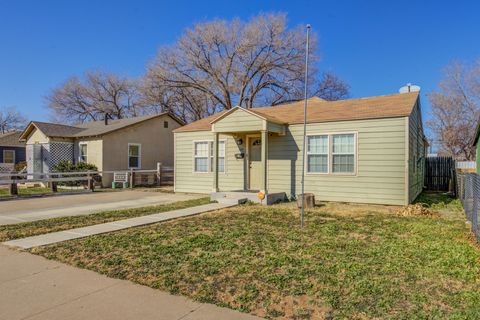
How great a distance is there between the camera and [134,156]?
19141 millimetres

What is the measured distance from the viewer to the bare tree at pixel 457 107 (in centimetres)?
2706

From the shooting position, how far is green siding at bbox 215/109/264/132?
424 inches

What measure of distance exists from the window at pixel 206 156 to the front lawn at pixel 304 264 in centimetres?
591

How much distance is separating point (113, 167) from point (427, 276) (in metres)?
17.0

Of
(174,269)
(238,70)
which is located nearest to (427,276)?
(174,269)

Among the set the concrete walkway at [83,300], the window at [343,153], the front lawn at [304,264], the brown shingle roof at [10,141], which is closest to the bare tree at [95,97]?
the brown shingle roof at [10,141]

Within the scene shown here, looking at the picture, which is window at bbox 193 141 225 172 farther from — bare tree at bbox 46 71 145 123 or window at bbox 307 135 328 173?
bare tree at bbox 46 71 145 123

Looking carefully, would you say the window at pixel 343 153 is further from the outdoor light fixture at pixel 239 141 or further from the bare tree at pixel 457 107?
the bare tree at pixel 457 107

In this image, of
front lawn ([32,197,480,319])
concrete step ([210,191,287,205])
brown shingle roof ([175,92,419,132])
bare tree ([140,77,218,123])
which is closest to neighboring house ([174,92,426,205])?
brown shingle roof ([175,92,419,132])

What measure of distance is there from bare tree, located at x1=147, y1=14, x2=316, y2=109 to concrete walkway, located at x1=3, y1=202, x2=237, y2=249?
18.8m

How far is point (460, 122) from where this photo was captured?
27.8 m

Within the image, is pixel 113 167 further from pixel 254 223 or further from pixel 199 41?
pixel 199 41

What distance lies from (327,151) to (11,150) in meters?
27.9

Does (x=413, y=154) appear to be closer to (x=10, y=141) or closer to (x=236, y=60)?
(x=236, y=60)
